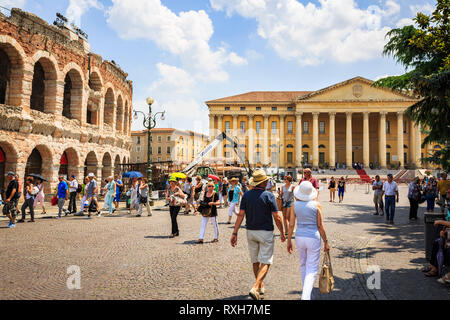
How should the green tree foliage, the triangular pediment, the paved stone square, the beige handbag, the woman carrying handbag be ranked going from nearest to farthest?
the beige handbag < the paved stone square < the green tree foliage < the woman carrying handbag < the triangular pediment

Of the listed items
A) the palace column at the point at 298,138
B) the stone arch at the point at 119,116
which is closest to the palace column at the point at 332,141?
the palace column at the point at 298,138

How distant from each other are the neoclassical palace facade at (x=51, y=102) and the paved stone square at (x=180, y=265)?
9.01 meters

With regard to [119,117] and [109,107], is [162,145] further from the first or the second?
[109,107]

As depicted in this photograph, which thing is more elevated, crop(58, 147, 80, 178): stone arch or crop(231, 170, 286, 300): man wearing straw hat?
crop(58, 147, 80, 178): stone arch

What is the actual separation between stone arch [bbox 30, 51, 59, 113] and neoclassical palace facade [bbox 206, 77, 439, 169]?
42.6m

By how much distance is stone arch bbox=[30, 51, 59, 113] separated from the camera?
18.7 meters

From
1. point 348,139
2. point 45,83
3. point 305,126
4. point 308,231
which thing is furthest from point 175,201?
point 305,126

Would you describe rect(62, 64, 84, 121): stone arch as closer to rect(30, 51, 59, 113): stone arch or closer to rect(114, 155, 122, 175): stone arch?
rect(30, 51, 59, 113): stone arch

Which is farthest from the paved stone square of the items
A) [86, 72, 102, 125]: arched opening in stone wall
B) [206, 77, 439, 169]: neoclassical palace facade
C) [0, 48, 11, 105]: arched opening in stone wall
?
[206, 77, 439, 169]: neoclassical palace facade

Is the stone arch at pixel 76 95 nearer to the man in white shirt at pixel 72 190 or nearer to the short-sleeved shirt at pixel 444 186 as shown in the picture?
the man in white shirt at pixel 72 190

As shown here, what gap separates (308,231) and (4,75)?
20667 mm

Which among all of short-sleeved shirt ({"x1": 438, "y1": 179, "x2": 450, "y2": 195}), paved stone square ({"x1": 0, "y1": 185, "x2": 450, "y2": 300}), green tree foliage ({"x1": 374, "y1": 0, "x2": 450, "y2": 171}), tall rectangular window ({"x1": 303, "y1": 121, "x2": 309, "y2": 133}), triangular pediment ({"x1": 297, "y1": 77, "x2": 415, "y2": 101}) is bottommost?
paved stone square ({"x1": 0, "y1": 185, "x2": 450, "y2": 300})
